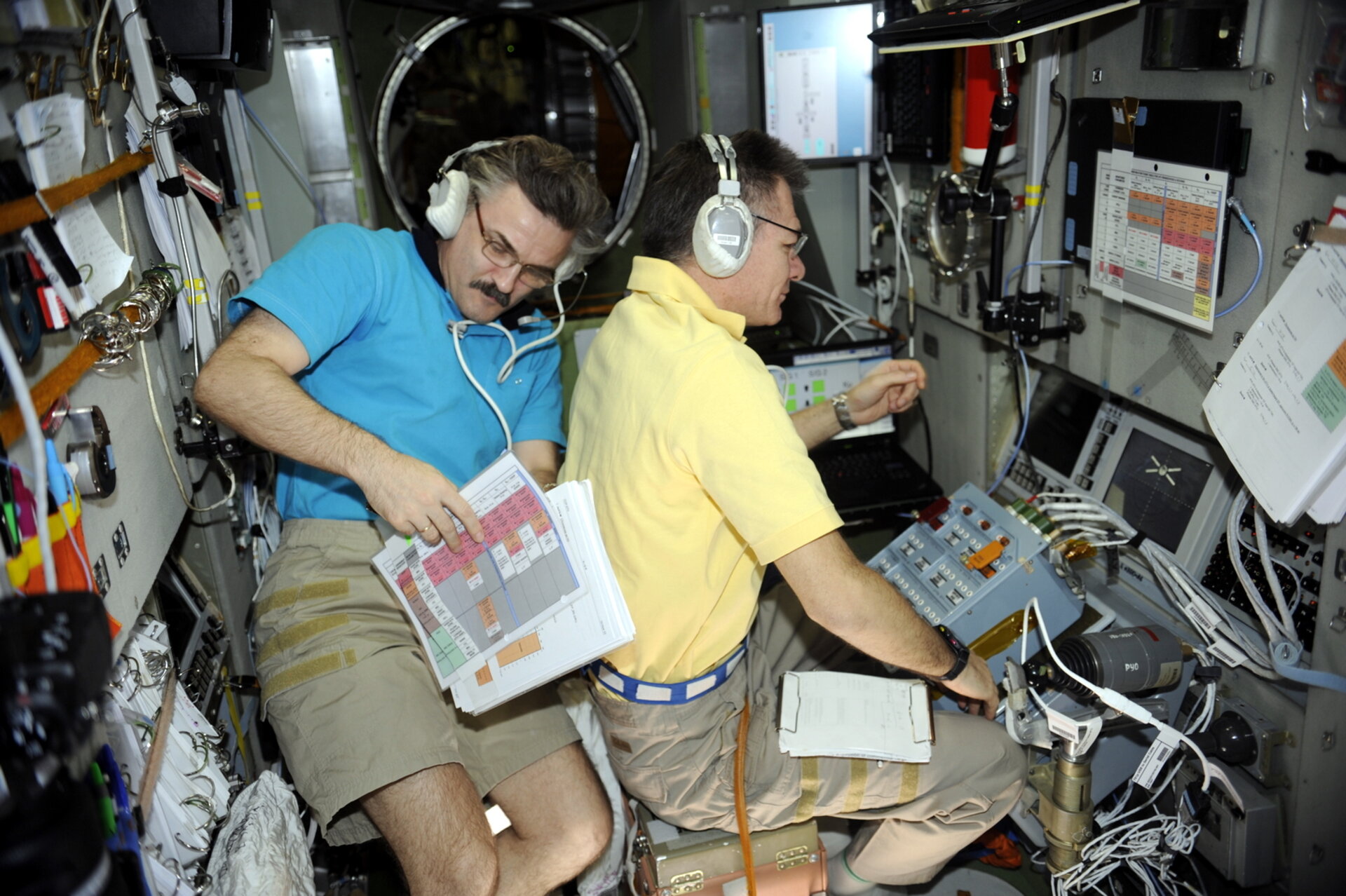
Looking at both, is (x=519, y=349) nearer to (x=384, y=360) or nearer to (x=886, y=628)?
(x=384, y=360)

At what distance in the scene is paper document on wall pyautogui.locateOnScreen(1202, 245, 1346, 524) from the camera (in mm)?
1286

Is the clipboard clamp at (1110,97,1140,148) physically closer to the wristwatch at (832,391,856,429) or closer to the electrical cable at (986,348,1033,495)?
the electrical cable at (986,348,1033,495)

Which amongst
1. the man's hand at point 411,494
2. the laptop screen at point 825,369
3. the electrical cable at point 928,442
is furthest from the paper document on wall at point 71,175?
the electrical cable at point 928,442

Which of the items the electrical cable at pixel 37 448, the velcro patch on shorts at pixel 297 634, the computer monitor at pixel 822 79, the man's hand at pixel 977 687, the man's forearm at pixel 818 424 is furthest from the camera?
the computer monitor at pixel 822 79

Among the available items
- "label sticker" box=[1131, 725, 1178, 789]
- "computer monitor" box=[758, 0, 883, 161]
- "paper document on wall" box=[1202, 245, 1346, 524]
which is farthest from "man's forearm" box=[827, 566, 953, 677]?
"computer monitor" box=[758, 0, 883, 161]

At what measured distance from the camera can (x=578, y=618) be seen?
4.67 feet

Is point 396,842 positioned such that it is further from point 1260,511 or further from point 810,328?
point 810,328

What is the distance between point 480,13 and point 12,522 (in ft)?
8.68

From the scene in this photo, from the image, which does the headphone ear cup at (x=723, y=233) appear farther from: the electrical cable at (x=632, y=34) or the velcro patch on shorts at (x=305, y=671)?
the electrical cable at (x=632, y=34)

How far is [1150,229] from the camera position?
5.27ft

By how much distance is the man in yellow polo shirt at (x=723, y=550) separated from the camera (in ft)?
4.58

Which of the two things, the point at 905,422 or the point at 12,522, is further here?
the point at 905,422

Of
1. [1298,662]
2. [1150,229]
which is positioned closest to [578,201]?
[1150,229]

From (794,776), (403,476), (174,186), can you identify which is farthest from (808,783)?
(174,186)
